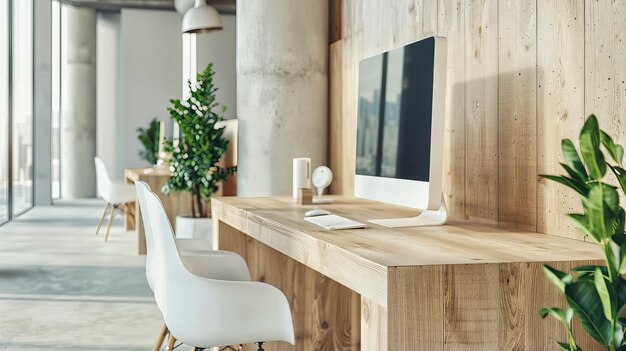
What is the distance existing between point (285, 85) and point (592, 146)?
314cm

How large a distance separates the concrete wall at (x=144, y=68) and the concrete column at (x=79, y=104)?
672 mm

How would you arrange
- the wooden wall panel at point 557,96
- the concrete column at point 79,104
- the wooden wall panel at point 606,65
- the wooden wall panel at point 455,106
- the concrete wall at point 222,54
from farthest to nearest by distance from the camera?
the concrete column at point 79,104, the concrete wall at point 222,54, the wooden wall panel at point 455,106, the wooden wall panel at point 557,96, the wooden wall panel at point 606,65

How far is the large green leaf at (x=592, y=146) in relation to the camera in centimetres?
123

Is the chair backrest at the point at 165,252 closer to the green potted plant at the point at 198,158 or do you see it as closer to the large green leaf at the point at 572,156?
the large green leaf at the point at 572,156

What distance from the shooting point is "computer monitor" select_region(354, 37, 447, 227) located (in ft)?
7.20

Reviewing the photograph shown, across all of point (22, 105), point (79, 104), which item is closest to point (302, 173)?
point (22, 105)

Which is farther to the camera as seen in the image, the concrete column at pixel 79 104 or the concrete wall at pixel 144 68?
the concrete column at pixel 79 104

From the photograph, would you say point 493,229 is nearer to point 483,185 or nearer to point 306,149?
point 483,185

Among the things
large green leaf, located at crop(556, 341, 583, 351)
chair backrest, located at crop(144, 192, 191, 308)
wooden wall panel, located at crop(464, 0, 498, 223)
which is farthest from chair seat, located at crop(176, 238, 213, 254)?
→ large green leaf, located at crop(556, 341, 583, 351)

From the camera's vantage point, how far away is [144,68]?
12.5m

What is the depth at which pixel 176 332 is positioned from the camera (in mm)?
2145

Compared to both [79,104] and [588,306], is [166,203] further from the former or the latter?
[79,104]

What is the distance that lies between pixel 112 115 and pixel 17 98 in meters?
3.42

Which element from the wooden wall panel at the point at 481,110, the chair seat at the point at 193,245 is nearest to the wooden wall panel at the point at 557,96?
the wooden wall panel at the point at 481,110
